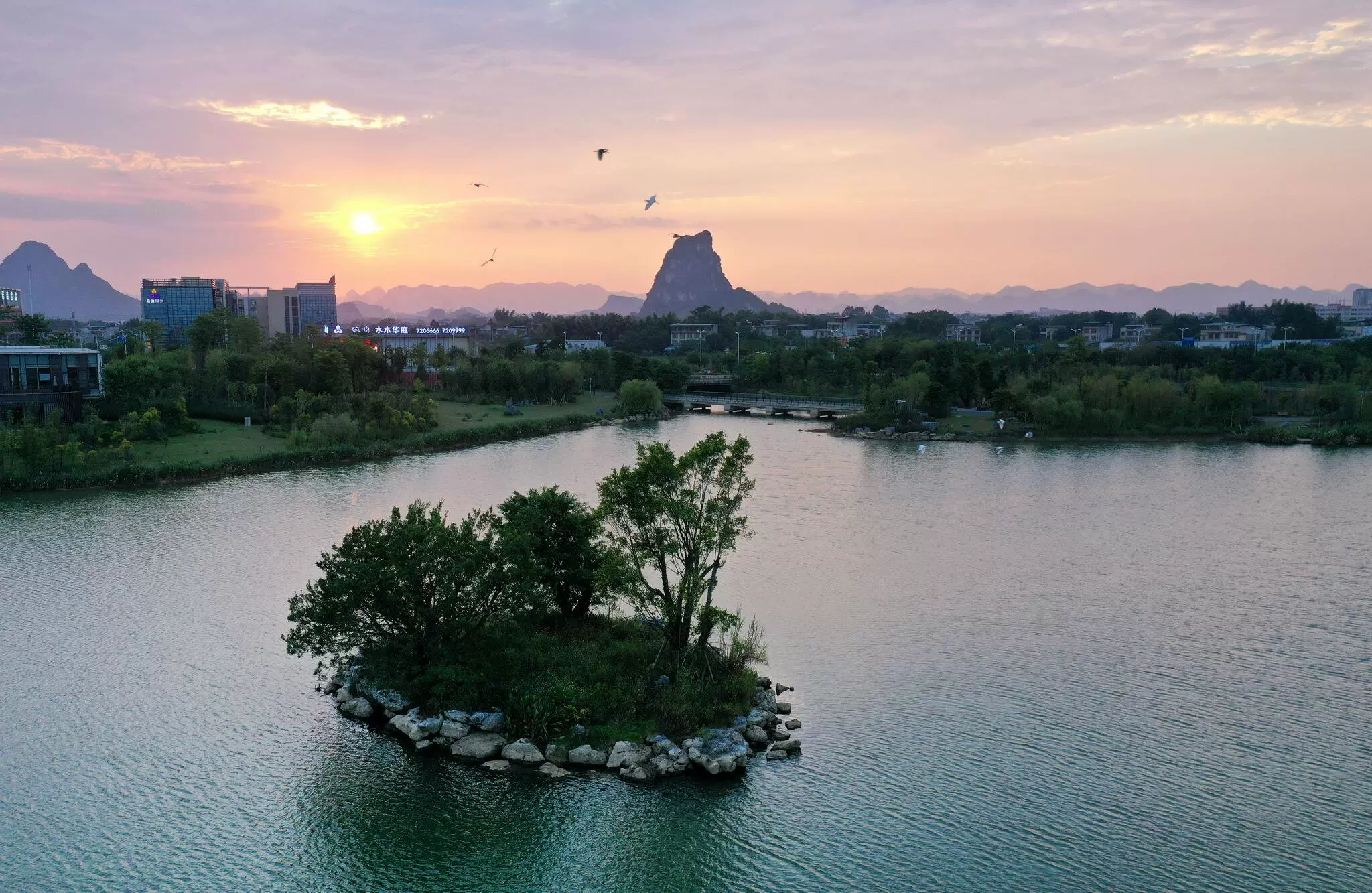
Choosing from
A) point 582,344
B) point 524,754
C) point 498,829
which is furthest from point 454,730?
point 582,344

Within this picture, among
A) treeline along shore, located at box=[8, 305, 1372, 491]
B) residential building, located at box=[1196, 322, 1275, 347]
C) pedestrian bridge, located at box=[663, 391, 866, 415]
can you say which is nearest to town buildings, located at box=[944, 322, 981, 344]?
residential building, located at box=[1196, 322, 1275, 347]

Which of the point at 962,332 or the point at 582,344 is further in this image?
the point at 962,332

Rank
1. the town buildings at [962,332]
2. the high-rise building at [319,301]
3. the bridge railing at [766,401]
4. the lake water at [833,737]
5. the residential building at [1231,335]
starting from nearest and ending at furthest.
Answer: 1. the lake water at [833,737]
2. the bridge railing at [766,401]
3. the residential building at [1231,335]
4. the town buildings at [962,332]
5. the high-rise building at [319,301]

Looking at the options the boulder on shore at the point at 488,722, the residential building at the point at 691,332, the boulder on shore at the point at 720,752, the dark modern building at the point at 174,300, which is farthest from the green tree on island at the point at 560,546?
the dark modern building at the point at 174,300

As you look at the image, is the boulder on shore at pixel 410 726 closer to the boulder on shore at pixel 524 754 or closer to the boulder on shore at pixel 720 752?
the boulder on shore at pixel 524 754

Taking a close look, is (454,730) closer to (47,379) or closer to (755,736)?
(755,736)

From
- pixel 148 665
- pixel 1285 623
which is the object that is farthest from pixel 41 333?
pixel 1285 623

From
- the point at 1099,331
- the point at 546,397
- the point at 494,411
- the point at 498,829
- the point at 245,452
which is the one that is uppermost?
the point at 1099,331
